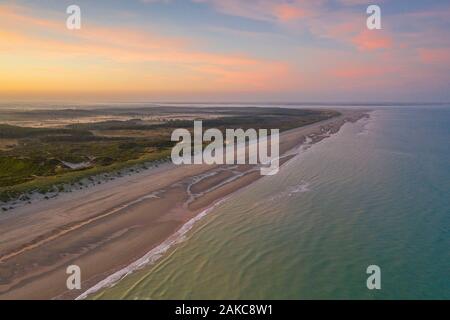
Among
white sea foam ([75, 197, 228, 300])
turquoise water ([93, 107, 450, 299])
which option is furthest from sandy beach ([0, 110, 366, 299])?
turquoise water ([93, 107, 450, 299])

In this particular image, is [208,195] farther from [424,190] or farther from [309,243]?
[424,190]

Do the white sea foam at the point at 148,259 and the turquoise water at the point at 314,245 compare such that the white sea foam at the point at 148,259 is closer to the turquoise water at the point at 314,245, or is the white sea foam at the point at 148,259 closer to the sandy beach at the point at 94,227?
the sandy beach at the point at 94,227

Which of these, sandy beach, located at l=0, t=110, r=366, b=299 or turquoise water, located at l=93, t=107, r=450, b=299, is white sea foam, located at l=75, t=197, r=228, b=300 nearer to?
sandy beach, located at l=0, t=110, r=366, b=299

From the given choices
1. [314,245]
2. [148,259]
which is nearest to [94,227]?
[148,259]

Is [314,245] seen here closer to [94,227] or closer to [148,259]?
[148,259]

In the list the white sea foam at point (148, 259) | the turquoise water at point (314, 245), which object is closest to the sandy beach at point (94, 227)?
the white sea foam at point (148, 259)
